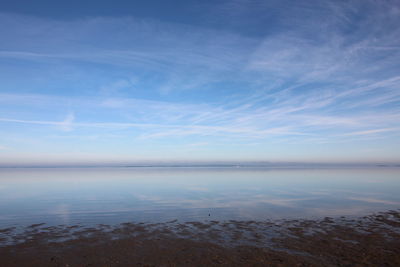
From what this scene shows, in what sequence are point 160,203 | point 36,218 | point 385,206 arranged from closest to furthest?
point 36,218
point 385,206
point 160,203

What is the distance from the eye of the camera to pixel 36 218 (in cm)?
2288

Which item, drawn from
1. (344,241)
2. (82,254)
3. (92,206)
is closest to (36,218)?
(92,206)

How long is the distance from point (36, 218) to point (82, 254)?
41.6 feet

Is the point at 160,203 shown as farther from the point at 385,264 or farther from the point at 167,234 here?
the point at 385,264

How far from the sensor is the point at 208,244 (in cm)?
1534

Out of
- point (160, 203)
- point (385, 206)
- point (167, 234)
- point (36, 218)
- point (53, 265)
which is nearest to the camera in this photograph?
point (53, 265)

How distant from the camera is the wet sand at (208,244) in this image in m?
12.8

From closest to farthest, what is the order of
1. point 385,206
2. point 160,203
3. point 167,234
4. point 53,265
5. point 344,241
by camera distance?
point 53,265 → point 344,241 → point 167,234 → point 385,206 → point 160,203

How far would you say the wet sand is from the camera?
42.0ft

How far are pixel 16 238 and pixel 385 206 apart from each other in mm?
35464

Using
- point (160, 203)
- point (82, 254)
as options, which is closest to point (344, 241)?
point (82, 254)

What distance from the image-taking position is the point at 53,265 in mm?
12219

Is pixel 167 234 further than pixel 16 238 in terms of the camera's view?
Yes

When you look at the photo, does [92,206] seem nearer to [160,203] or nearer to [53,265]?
[160,203]
